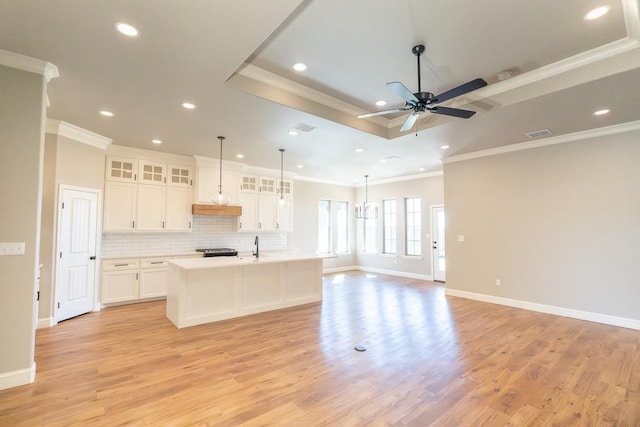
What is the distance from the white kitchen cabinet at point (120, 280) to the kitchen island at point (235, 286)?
128 cm

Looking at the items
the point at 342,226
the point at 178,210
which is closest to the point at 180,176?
the point at 178,210

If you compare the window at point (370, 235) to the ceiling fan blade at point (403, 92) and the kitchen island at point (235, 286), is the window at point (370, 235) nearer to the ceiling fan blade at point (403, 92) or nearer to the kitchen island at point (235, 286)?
the kitchen island at point (235, 286)

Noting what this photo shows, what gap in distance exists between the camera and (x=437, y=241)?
8.02 meters

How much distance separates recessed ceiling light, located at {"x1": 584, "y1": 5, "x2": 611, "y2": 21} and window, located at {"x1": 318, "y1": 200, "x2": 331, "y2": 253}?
24.4 ft

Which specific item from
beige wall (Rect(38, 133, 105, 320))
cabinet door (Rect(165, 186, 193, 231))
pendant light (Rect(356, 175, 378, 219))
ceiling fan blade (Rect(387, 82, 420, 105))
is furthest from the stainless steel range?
ceiling fan blade (Rect(387, 82, 420, 105))

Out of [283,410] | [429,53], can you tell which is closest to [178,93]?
[429,53]

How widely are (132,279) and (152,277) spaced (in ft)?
1.07

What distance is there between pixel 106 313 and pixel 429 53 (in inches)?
237

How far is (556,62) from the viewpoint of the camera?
3.18 m

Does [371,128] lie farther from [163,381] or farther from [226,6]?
[163,381]

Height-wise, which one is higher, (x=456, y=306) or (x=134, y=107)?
(x=134, y=107)

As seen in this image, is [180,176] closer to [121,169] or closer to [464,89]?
[121,169]

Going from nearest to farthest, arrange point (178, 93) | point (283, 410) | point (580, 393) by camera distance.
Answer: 1. point (283, 410)
2. point (580, 393)
3. point (178, 93)

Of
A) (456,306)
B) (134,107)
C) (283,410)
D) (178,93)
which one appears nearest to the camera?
(283,410)
